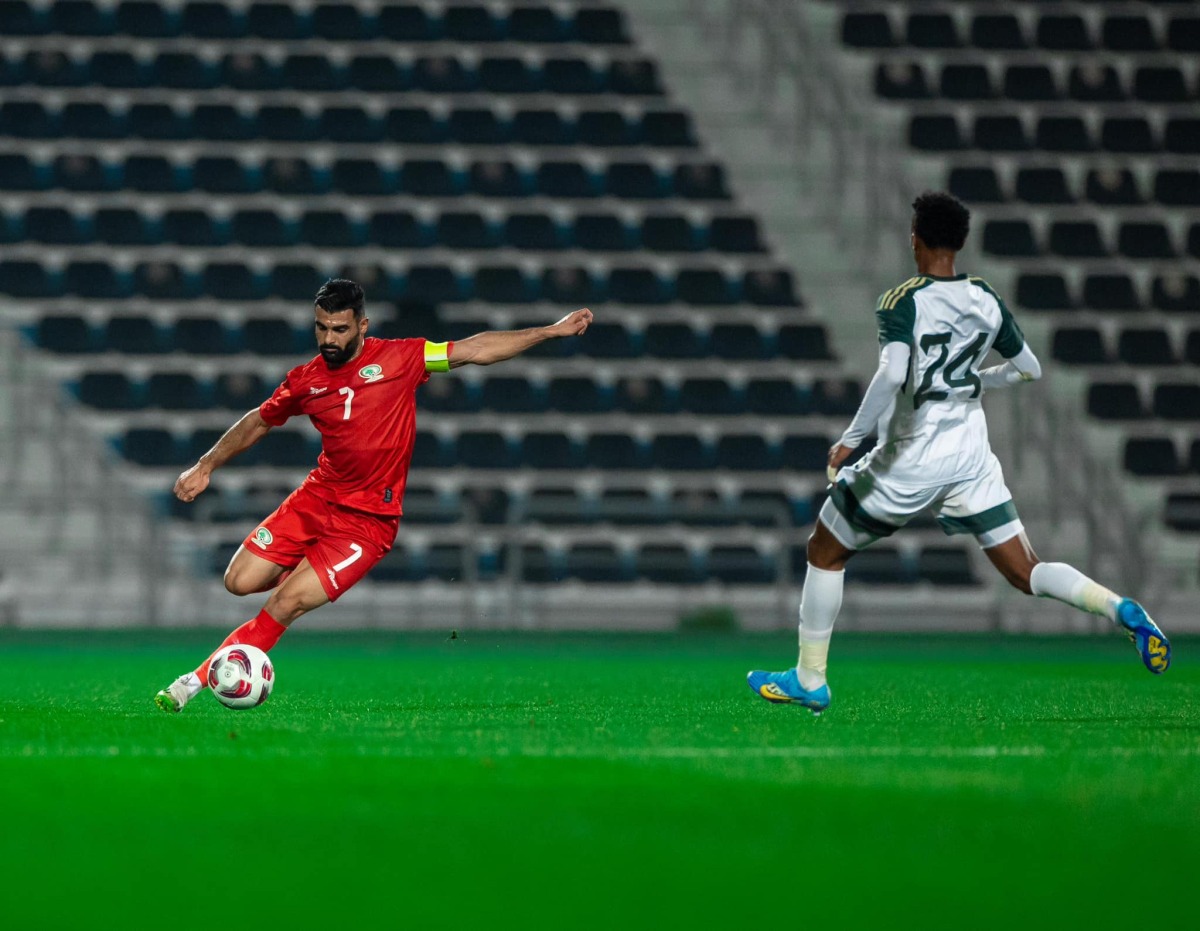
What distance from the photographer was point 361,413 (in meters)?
7.75

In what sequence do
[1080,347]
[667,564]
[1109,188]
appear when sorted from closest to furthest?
1. [667,564]
2. [1080,347]
3. [1109,188]

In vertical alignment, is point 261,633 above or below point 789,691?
above

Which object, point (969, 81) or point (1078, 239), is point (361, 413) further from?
point (969, 81)

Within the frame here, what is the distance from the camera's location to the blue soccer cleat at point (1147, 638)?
6.76 m

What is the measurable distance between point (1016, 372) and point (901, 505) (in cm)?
92

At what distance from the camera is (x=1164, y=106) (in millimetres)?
21703

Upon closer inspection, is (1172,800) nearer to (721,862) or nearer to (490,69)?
(721,862)

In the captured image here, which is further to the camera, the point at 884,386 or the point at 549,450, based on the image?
the point at 549,450

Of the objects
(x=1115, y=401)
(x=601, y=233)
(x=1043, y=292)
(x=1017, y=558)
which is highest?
(x=601, y=233)

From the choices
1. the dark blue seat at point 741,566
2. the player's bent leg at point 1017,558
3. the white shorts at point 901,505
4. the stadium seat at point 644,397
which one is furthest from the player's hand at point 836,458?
the stadium seat at point 644,397

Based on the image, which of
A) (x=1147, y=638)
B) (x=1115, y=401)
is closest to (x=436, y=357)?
(x=1147, y=638)

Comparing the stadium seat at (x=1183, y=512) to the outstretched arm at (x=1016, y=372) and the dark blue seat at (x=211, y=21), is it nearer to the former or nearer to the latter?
the outstretched arm at (x=1016, y=372)

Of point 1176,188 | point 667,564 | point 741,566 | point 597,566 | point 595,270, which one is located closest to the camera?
point 597,566

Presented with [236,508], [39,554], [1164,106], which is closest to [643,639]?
[236,508]
